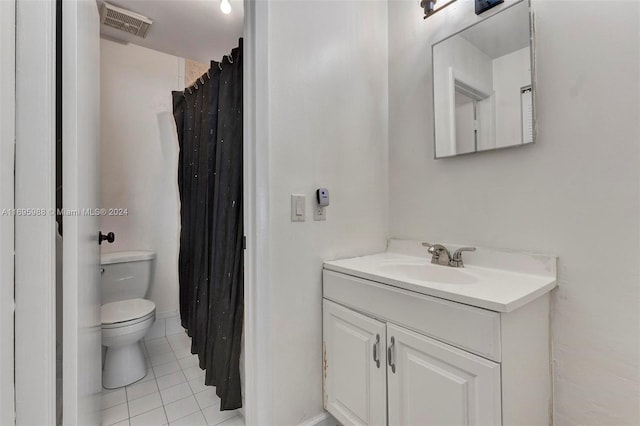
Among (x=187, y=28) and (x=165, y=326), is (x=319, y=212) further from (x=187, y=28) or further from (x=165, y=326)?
(x=165, y=326)

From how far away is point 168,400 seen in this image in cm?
158

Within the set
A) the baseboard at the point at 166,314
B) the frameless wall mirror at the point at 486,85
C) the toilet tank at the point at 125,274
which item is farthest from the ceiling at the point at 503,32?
the baseboard at the point at 166,314

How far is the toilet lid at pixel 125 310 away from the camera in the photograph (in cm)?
169

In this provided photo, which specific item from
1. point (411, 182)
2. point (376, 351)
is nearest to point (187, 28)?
point (411, 182)

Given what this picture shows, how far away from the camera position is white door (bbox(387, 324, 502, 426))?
0.80 m

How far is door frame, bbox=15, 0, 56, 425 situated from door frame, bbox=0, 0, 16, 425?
12mm

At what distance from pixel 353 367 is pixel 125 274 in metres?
1.78

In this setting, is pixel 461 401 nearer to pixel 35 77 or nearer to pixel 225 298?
pixel 225 298

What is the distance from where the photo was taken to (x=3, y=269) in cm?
73

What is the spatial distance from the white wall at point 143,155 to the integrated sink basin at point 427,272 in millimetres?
1948

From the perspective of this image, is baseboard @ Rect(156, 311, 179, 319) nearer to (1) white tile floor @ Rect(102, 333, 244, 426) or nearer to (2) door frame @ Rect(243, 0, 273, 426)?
(1) white tile floor @ Rect(102, 333, 244, 426)

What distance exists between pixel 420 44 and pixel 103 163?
2.29 m

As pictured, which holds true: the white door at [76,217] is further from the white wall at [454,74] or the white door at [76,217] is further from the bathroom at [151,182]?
the white wall at [454,74]

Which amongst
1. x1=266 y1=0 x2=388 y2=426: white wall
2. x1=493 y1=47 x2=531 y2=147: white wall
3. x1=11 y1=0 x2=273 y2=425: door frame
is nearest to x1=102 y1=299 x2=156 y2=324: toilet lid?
x1=11 y1=0 x2=273 y2=425: door frame
